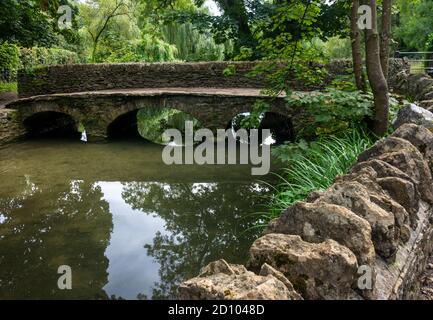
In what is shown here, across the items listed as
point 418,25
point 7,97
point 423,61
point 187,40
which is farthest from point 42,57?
point 418,25

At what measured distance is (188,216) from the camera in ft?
21.0

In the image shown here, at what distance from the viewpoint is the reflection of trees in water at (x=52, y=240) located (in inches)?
171

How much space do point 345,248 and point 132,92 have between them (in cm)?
1077

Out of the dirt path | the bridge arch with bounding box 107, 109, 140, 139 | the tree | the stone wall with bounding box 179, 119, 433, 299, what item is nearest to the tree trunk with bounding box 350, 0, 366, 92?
the stone wall with bounding box 179, 119, 433, 299

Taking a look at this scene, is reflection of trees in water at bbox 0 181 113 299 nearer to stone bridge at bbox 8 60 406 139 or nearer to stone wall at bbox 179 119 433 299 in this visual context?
stone wall at bbox 179 119 433 299

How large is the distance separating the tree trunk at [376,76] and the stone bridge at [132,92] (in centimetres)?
508

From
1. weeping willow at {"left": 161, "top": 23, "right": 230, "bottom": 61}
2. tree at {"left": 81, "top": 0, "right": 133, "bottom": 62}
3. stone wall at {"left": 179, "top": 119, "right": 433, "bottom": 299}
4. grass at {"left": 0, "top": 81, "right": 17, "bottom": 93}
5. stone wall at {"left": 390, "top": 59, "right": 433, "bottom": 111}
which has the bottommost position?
stone wall at {"left": 179, "top": 119, "right": 433, "bottom": 299}

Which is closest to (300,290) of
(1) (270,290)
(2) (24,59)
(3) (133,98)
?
(1) (270,290)

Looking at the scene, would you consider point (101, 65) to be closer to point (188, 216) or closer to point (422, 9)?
point (188, 216)

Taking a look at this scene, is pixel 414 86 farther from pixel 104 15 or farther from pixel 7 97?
pixel 104 15

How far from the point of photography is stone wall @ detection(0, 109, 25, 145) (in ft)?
39.0

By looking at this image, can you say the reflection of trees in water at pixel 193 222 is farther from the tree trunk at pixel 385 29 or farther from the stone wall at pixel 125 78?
the stone wall at pixel 125 78

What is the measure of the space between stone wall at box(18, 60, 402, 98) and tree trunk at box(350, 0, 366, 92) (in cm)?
597
